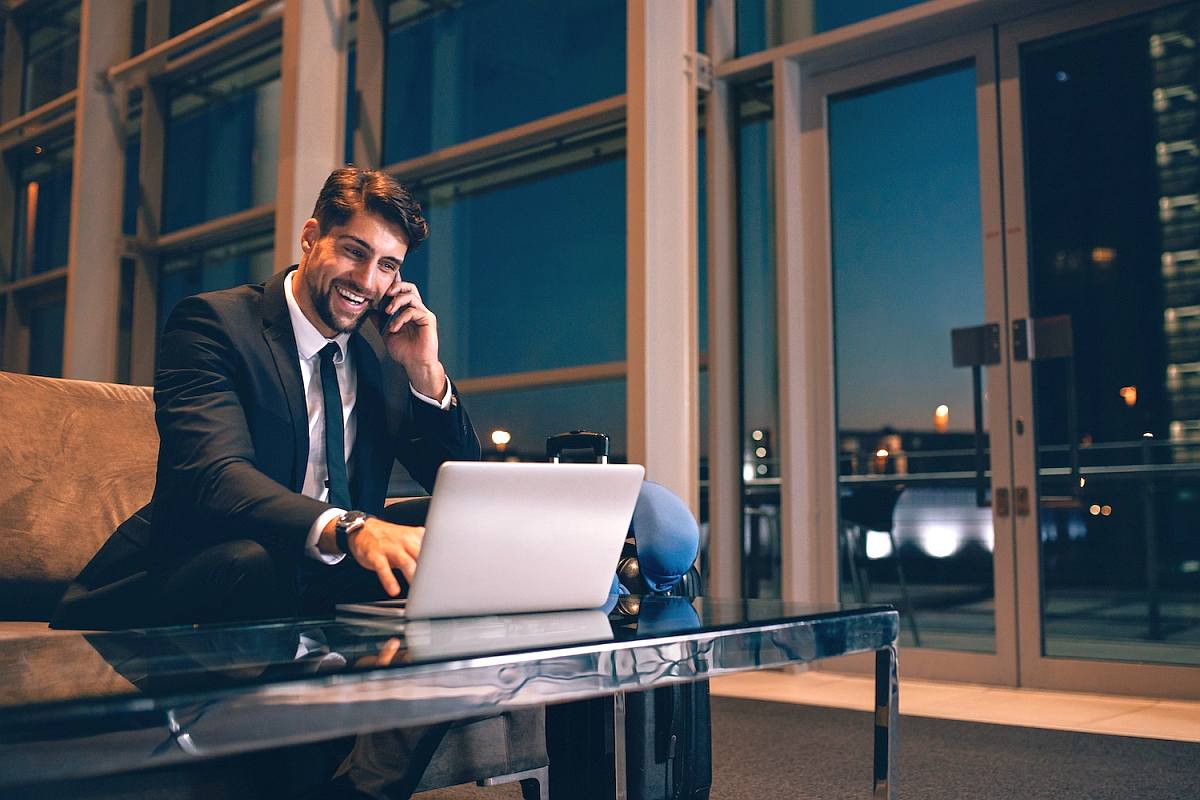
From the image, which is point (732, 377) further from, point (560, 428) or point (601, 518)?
point (601, 518)

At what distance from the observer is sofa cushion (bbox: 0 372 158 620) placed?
181cm

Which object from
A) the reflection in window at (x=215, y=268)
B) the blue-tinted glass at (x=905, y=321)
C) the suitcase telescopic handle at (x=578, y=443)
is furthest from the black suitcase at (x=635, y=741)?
the reflection in window at (x=215, y=268)

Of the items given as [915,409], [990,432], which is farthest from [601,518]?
[915,409]

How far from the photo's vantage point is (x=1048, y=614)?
3576 mm

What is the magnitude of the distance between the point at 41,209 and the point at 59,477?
5.58 m

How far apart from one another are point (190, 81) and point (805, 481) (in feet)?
13.5

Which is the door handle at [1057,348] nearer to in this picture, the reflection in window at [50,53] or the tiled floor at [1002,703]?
the tiled floor at [1002,703]

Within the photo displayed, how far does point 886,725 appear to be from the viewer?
1.08 metres

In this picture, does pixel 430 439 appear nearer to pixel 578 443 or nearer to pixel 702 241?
pixel 578 443

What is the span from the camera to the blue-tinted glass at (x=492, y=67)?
4.42 m

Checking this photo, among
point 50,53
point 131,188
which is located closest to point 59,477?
point 131,188

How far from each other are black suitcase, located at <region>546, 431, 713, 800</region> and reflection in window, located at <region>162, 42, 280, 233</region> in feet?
14.7

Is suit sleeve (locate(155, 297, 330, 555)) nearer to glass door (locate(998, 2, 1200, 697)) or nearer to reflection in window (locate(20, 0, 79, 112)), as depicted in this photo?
glass door (locate(998, 2, 1200, 697))

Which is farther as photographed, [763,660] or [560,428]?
[560,428]
